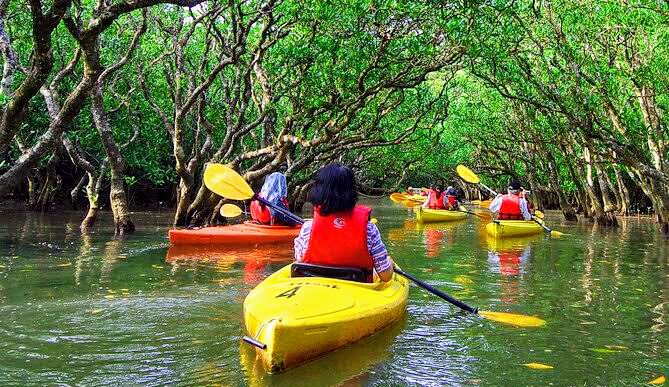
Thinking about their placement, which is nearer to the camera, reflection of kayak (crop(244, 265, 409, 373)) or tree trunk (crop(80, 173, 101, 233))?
reflection of kayak (crop(244, 265, 409, 373))

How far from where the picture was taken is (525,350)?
5008 mm

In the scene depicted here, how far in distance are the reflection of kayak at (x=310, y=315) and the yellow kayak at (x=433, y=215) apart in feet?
49.8

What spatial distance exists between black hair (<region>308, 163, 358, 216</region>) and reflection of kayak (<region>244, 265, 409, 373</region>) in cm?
54

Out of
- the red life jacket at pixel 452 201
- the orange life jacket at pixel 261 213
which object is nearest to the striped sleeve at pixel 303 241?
the orange life jacket at pixel 261 213

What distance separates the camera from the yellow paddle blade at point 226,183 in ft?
25.5

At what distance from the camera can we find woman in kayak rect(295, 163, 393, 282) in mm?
5051

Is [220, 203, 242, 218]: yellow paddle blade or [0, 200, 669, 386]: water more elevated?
[220, 203, 242, 218]: yellow paddle blade

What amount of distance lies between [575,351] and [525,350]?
367 mm

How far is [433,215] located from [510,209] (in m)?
5.07

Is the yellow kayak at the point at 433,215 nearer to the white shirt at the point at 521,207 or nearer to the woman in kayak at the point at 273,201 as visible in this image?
the white shirt at the point at 521,207

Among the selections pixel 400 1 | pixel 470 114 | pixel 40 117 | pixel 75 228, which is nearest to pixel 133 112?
pixel 40 117

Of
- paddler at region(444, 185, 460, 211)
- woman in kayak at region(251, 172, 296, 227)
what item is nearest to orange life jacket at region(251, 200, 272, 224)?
woman in kayak at region(251, 172, 296, 227)

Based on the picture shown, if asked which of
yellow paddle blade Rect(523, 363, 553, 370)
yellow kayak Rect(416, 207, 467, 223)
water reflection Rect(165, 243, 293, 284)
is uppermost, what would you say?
yellow kayak Rect(416, 207, 467, 223)

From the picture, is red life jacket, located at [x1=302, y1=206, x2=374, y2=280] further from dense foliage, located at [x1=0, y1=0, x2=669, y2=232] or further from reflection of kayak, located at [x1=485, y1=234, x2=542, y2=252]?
reflection of kayak, located at [x1=485, y1=234, x2=542, y2=252]
